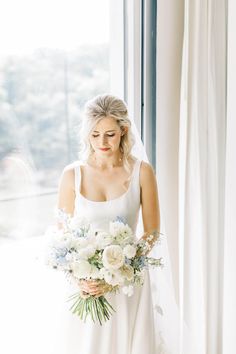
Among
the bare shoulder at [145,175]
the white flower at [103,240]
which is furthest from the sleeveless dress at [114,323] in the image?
the white flower at [103,240]

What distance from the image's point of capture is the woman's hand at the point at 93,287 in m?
1.60

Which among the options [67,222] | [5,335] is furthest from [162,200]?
[5,335]

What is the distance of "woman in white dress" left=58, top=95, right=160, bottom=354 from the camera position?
5.74 ft

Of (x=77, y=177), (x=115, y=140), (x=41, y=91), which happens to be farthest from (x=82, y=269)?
(x=41, y=91)

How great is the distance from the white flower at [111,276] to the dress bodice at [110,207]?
28 centimetres

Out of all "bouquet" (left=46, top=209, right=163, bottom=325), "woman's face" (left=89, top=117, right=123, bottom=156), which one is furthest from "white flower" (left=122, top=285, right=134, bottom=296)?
"woman's face" (left=89, top=117, right=123, bottom=156)

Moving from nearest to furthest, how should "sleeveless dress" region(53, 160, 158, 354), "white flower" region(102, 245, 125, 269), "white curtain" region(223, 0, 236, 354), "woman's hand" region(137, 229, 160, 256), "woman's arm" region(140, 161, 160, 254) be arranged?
1. "white flower" region(102, 245, 125, 269)
2. "woman's hand" region(137, 229, 160, 256)
3. "sleeveless dress" region(53, 160, 158, 354)
4. "woman's arm" region(140, 161, 160, 254)
5. "white curtain" region(223, 0, 236, 354)

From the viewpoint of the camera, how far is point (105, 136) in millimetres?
1779

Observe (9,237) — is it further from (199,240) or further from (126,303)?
(199,240)

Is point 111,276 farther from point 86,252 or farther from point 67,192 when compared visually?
point 67,192

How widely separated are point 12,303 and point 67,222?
595mm

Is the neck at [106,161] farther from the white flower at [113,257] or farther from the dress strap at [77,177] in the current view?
the white flower at [113,257]

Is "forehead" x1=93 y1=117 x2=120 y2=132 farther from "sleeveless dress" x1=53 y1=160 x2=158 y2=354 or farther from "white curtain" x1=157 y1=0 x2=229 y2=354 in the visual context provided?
"white curtain" x1=157 y1=0 x2=229 y2=354

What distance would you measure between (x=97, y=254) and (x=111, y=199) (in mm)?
317
